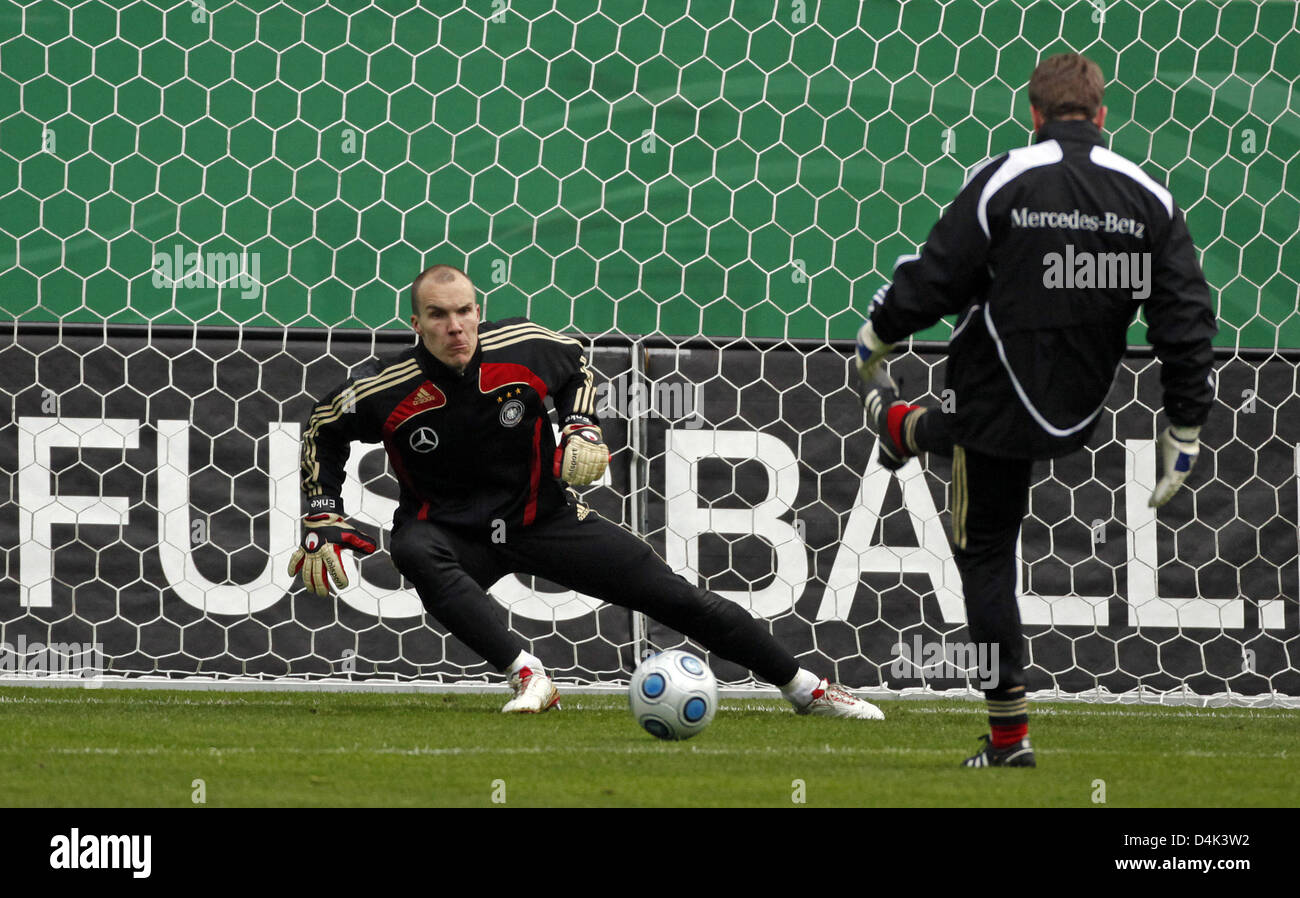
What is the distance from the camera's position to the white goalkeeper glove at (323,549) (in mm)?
4438

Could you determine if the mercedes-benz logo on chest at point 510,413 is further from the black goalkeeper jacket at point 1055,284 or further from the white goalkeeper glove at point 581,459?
the black goalkeeper jacket at point 1055,284

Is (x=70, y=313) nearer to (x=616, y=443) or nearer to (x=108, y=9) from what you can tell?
(x=108, y=9)

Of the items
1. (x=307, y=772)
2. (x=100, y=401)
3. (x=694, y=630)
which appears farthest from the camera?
(x=100, y=401)

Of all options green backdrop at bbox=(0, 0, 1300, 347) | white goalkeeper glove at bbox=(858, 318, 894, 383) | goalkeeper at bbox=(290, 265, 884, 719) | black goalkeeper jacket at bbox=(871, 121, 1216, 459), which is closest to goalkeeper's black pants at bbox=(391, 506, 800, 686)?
goalkeeper at bbox=(290, 265, 884, 719)

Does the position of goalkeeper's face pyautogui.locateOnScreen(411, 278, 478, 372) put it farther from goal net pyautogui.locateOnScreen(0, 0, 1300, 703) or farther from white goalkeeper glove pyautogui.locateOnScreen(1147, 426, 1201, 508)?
white goalkeeper glove pyautogui.locateOnScreen(1147, 426, 1201, 508)

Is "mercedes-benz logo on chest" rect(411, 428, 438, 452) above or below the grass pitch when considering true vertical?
above

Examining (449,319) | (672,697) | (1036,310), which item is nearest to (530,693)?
(672,697)

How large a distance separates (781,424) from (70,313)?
2894mm

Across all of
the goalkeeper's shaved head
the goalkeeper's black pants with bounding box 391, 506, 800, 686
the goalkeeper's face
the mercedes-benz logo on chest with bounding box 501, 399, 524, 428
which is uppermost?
the goalkeeper's shaved head

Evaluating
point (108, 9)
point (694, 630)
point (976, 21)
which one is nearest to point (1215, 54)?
point (976, 21)

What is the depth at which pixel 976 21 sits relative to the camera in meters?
6.59

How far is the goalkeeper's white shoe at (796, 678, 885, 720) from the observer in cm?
459

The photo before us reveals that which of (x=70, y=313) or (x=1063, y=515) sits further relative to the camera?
(x=70, y=313)

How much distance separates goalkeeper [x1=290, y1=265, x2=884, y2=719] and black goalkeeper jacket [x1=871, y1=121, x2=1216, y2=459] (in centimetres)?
135
